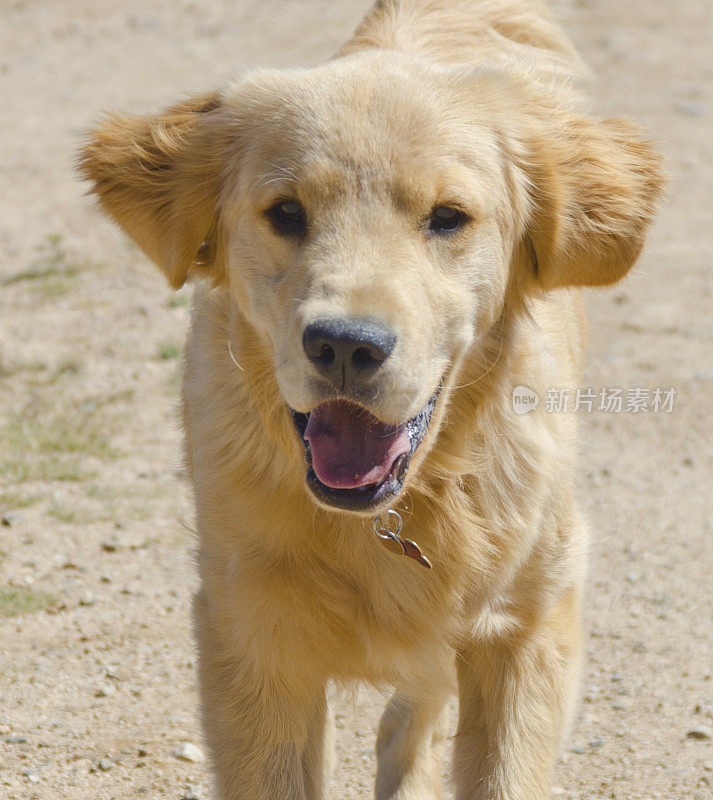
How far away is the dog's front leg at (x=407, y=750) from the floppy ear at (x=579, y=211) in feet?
4.71

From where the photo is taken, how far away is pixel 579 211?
3.39 m

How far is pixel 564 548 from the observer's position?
3424 mm

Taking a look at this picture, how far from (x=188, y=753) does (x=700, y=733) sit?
69.4 inches

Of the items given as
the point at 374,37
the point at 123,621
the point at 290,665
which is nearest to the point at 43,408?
the point at 123,621

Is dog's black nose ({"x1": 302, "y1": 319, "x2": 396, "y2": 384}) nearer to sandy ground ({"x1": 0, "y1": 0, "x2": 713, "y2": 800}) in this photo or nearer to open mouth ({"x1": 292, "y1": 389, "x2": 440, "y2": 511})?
open mouth ({"x1": 292, "y1": 389, "x2": 440, "y2": 511})

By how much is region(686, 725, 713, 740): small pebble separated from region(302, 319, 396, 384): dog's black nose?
7.42ft

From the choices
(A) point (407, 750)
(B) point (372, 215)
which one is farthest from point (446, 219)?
(A) point (407, 750)

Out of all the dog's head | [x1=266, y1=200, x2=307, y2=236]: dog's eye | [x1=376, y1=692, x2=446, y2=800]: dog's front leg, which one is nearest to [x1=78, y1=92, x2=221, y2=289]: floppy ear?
the dog's head

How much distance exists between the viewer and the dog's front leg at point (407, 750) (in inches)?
152

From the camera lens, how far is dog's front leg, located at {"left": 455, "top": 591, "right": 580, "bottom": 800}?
3.29 meters

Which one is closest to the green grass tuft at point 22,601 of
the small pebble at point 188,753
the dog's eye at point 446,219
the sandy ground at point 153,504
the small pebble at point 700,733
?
the sandy ground at point 153,504

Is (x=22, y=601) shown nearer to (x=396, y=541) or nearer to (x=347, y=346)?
(x=396, y=541)

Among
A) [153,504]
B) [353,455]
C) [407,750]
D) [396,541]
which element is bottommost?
[153,504]

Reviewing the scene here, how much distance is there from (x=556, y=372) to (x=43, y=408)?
3458mm
